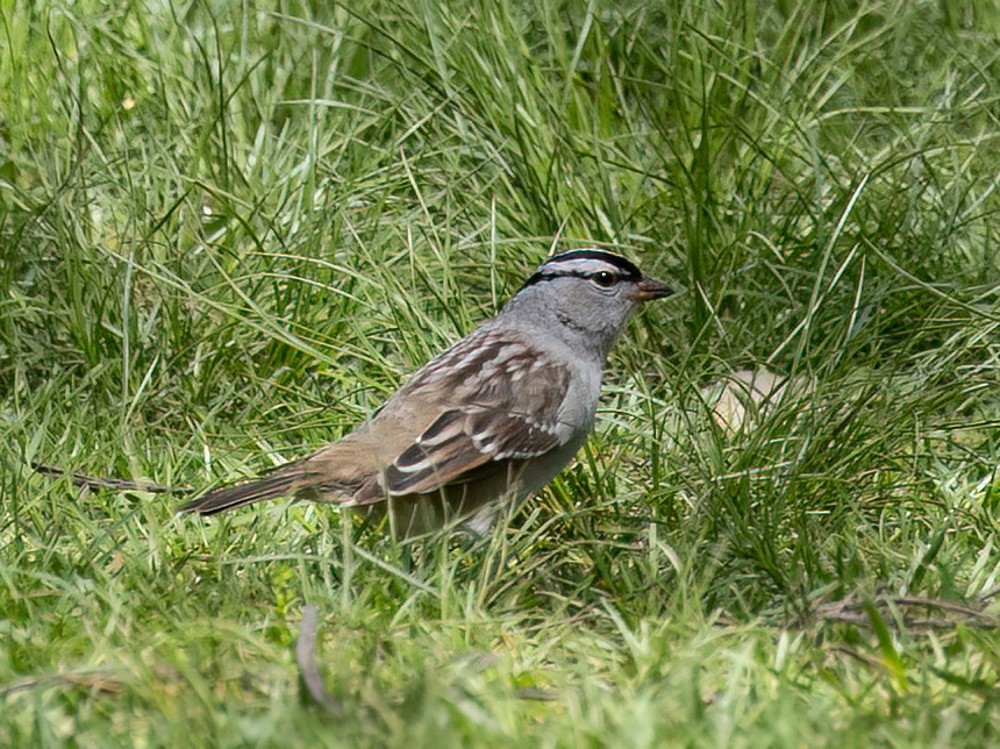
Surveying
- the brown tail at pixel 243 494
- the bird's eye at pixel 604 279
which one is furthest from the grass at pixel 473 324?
the bird's eye at pixel 604 279

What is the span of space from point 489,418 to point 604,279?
0.78 metres

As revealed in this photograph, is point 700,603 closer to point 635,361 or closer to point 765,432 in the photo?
point 765,432

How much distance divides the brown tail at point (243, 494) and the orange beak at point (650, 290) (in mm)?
1483

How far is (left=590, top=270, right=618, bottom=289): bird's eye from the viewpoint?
558cm

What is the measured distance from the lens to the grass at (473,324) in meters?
3.49

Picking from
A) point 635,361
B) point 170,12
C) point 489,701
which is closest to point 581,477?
point 635,361

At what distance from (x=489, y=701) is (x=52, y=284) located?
10.7 ft

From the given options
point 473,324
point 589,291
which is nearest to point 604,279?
point 589,291

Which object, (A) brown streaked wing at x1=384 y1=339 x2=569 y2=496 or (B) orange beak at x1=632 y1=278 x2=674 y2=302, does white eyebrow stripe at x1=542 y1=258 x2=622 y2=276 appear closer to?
(B) orange beak at x1=632 y1=278 x2=674 y2=302

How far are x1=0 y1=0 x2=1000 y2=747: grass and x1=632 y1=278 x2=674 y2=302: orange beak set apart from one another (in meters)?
0.23

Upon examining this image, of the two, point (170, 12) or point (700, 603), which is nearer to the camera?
point (700, 603)

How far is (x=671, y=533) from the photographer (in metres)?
4.63

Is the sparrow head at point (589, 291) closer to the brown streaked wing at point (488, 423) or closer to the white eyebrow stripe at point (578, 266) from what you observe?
the white eyebrow stripe at point (578, 266)

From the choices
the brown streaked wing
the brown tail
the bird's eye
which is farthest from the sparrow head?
the brown tail
